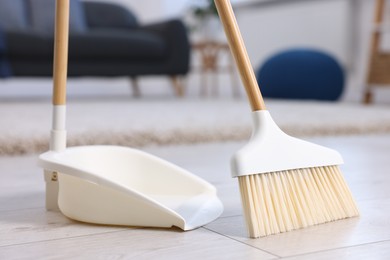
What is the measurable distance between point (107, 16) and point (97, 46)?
671mm

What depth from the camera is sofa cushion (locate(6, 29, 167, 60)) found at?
298cm

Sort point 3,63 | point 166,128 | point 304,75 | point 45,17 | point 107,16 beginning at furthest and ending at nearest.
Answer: point 107,16, point 45,17, point 304,75, point 3,63, point 166,128

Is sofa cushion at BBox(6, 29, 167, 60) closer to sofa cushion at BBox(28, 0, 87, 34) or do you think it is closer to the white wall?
sofa cushion at BBox(28, 0, 87, 34)

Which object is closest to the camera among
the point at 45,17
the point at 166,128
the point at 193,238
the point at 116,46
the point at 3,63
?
the point at 193,238

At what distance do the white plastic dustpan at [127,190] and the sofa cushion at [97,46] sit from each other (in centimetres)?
236

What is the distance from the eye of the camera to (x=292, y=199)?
0.63 meters

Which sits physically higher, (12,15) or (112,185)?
(12,15)

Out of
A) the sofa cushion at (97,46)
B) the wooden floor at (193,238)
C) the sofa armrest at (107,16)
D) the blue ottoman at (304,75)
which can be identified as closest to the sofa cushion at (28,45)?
the sofa cushion at (97,46)

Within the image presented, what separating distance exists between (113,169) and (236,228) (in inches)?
7.7

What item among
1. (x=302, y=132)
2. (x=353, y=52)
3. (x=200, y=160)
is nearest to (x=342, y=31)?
(x=353, y=52)

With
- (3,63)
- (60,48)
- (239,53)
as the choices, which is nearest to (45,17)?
(3,63)

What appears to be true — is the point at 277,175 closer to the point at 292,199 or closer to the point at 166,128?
the point at 292,199

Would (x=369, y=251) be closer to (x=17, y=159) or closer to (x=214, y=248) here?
(x=214, y=248)

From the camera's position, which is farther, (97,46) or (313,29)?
(313,29)
